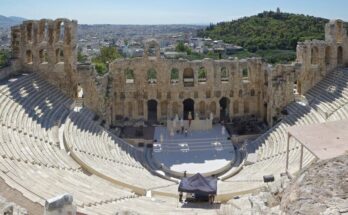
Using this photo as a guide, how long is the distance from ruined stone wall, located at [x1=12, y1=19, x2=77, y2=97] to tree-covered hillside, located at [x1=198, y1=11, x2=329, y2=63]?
37.7m

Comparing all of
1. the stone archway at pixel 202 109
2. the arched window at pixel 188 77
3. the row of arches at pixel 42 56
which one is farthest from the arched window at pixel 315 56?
the row of arches at pixel 42 56

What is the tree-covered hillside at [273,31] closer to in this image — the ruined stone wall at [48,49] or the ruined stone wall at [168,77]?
the ruined stone wall at [168,77]

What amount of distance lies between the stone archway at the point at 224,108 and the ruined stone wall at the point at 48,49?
40.8 ft

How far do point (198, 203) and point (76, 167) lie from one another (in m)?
6.25

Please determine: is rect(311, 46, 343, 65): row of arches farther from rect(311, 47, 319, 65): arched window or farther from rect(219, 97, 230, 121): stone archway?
rect(219, 97, 230, 121): stone archway

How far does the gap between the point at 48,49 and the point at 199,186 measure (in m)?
18.0

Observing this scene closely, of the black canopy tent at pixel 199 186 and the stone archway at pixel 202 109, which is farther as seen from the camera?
the stone archway at pixel 202 109

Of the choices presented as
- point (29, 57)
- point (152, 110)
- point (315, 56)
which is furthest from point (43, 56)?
point (315, 56)

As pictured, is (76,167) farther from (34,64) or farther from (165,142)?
(34,64)

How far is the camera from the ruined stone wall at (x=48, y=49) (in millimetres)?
30922

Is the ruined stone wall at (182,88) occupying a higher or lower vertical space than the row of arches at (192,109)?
higher

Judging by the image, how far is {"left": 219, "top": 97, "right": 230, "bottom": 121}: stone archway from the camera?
115 feet

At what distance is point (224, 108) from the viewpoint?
121 feet

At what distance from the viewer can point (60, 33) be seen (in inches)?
1248
